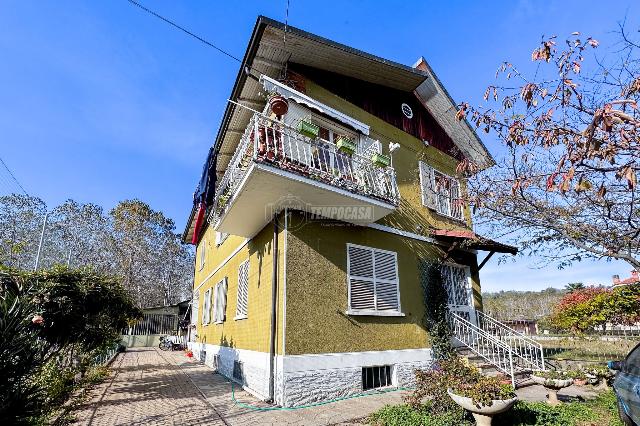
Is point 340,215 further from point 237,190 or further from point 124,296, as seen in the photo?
point 124,296

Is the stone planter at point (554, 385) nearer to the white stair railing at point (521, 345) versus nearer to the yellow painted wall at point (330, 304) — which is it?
the white stair railing at point (521, 345)

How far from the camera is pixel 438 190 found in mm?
12719

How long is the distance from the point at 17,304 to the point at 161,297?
4901cm

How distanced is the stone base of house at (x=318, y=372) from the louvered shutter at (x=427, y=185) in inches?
193

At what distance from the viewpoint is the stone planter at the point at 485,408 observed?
5.03 metres

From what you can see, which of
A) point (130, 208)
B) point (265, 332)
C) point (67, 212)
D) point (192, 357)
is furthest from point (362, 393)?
point (67, 212)

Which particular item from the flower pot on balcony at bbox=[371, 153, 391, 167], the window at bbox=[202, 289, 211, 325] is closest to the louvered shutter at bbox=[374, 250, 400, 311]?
the flower pot on balcony at bbox=[371, 153, 391, 167]

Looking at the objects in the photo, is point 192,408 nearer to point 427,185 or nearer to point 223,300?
point 223,300

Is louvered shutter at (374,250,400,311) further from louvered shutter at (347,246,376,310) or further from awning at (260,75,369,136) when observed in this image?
awning at (260,75,369,136)

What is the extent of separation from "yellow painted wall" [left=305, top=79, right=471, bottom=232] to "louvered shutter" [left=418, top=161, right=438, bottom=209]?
0.58ft

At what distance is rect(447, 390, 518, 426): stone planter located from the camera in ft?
16.5

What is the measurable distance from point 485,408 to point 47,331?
28.6ft

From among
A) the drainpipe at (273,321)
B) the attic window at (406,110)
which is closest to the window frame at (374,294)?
the drainpipe at (273,321)

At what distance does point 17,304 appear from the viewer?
17.3 feet
